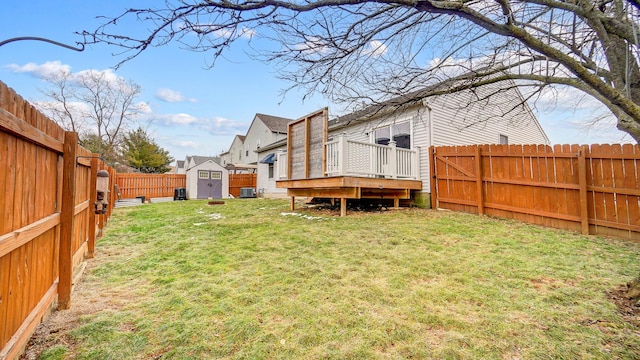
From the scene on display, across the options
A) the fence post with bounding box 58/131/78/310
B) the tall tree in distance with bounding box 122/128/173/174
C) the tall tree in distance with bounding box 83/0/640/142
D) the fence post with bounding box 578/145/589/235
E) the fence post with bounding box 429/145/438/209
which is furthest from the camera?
the tall tree in distance with bounding box 122/128/173/174

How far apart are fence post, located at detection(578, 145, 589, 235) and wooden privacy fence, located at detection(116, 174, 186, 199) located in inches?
784

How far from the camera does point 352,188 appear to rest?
6.96m

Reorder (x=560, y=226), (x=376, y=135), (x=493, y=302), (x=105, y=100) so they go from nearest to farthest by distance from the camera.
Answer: (x=493, y=302), (x=560, y=226), (x=376, y=135), (x=105, y=100)

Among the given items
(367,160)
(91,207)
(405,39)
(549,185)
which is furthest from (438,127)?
(91,207)

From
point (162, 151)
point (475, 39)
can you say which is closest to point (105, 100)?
point (162, 151)

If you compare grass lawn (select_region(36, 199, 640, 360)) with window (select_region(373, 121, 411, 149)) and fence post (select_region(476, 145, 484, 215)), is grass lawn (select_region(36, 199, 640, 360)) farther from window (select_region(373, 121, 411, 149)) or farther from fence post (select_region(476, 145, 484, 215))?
window (select_region(373, 121, 411, 149))

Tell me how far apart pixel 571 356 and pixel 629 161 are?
193 inches

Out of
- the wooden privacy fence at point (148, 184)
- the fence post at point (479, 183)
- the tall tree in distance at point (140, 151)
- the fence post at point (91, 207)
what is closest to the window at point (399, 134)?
the fence post at point (479, 183)

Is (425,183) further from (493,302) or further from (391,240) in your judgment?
(493,302)

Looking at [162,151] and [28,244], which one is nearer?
[28,244]

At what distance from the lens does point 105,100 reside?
21281 mm

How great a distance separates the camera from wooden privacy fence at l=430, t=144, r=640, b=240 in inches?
188

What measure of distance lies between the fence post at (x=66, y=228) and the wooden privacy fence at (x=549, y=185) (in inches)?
296

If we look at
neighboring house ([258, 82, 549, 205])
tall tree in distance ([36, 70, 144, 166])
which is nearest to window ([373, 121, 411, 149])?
neighboring house ([258, 82, 549, 205])
